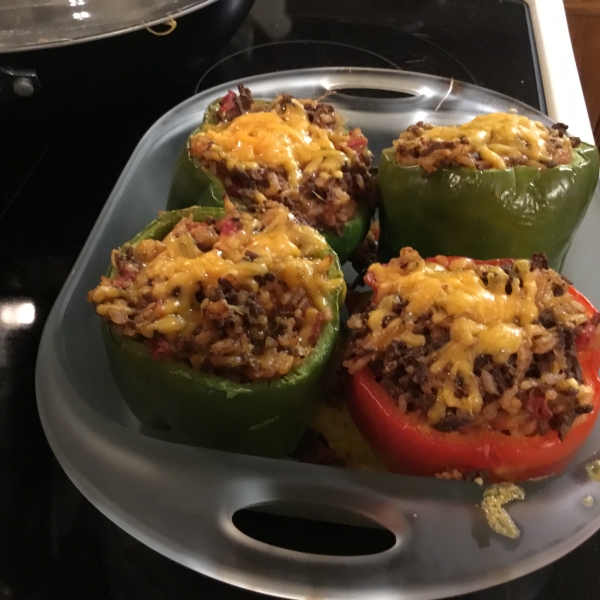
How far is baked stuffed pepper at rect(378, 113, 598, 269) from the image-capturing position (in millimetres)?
1213

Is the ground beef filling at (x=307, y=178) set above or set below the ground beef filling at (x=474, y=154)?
below

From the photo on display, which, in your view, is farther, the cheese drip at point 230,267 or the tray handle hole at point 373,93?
the tray handle hole at point 373,93

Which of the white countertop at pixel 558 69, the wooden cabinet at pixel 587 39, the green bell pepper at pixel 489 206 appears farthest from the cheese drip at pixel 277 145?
the wooden cabinet at pixel 587 39

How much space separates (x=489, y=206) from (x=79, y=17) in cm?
110

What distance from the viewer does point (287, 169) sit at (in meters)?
1.27

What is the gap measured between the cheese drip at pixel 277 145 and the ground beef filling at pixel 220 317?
252 mm

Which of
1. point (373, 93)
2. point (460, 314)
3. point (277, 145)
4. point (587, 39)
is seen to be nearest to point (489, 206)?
point (460, 314)

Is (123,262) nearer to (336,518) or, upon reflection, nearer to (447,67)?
(336,518)

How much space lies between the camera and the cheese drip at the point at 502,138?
123 centimetres

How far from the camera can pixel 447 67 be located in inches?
80.6

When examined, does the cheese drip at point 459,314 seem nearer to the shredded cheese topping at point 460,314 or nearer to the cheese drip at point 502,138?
the shredded cheese topping at point 460,314

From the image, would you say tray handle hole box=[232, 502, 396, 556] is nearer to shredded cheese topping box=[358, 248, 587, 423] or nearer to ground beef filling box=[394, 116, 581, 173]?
shredded cheese topping box=[358, 248, 587, 423]

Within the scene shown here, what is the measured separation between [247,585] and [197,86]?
1.50 m

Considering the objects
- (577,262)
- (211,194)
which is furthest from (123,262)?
(577,262)
